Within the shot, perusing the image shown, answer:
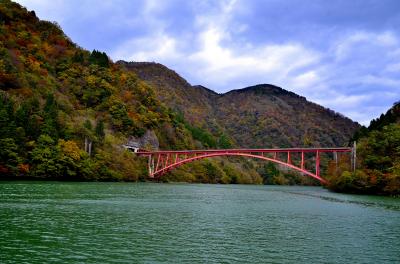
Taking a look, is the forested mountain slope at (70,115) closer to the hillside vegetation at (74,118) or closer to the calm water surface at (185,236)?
the hillside vegetation at (74,118)

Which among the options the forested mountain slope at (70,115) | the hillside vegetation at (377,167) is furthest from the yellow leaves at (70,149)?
the hillside vegetation at (377,167)

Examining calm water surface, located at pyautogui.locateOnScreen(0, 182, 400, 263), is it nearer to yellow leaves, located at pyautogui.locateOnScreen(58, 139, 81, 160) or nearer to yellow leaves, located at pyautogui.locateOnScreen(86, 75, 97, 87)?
yellow leaves, located at pyautogui.locateOnScreen(58, 139, 81, 160)

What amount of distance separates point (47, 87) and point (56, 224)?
65.9 metres

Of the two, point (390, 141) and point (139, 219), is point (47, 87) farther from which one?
point (139, 219)

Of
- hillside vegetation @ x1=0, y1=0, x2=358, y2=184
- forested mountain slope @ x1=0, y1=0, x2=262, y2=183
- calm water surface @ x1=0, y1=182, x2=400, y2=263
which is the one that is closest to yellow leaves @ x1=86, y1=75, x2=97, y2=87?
hillside vegetation @ x1=0, y1=0, x2=358, y2=184

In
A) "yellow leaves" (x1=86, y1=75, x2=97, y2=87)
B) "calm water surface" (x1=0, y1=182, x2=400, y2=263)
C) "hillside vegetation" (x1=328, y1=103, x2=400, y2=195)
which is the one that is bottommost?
"calm water surface" (x1=0, y1=182, x2=400, y2=263)

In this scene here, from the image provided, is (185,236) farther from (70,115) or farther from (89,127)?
(70,115)

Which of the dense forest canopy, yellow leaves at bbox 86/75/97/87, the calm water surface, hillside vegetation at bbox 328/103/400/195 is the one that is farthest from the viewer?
yellow leaves at bbox 86/75/97/87

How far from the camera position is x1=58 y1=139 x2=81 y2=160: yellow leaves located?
6050 cm

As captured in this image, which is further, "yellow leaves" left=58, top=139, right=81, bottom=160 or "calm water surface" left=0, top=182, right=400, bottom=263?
"yellow leaves" left=58, top=139, right=81, bottom=160

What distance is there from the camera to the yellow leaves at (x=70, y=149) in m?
60.5

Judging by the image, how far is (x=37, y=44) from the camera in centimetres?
9831

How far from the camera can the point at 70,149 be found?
6094 cm

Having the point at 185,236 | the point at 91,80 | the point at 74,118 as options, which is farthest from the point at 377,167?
the point at 91,80
